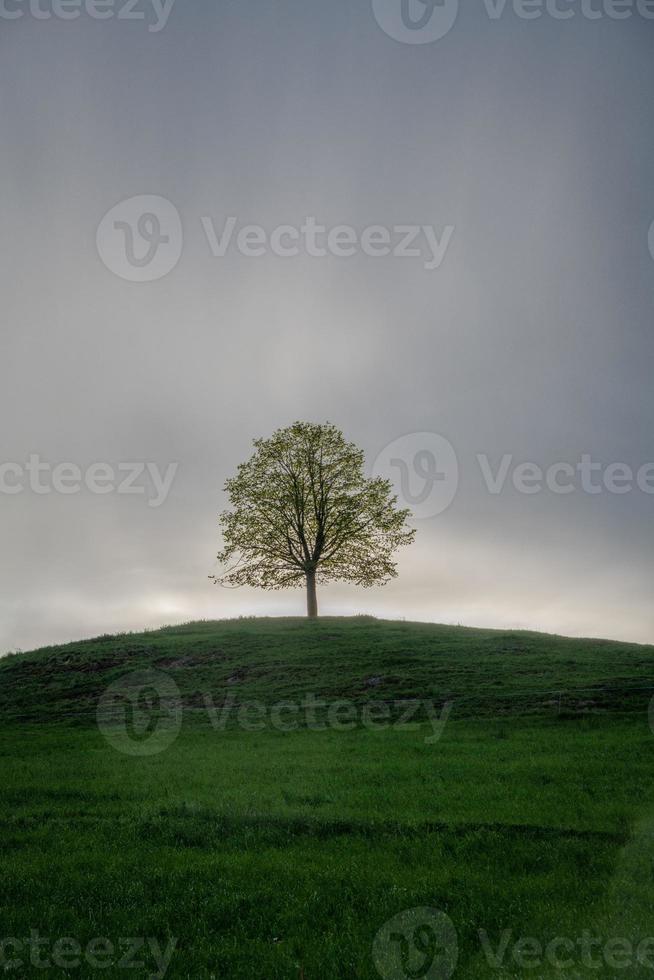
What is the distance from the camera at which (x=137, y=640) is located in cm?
4659

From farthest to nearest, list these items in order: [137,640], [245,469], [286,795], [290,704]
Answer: [245,469] < [137,640] < [290,704] < [286,795]

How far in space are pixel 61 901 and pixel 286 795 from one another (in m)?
6.65

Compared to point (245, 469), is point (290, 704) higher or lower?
lower

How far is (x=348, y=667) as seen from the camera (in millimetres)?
33719

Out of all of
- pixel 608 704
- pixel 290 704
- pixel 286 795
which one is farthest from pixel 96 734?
pixel 608 704

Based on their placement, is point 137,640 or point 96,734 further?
point 137,640

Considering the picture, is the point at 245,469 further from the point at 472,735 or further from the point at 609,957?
the point at 609,957
